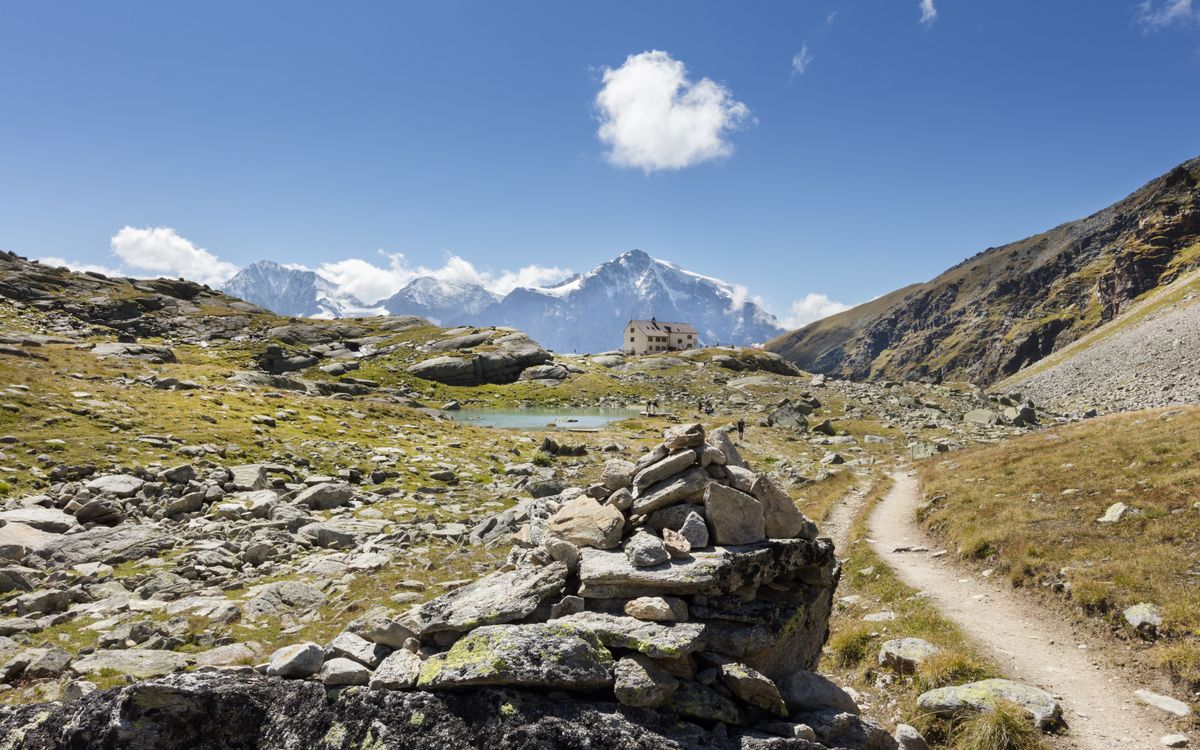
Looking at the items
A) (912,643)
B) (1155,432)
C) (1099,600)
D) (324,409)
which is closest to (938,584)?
(1099,600)

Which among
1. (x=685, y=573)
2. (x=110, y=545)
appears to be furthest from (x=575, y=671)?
(x=110, y=545)

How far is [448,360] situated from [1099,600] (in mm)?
134974

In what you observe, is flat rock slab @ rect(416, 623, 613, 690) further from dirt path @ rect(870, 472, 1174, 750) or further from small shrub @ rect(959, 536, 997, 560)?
small shrub @ rect(959, 536, 997, 560)

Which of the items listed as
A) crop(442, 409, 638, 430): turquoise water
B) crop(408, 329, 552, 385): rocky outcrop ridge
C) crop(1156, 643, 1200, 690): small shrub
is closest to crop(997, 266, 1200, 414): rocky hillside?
crop(442, 409, 638, 430): turquoise water

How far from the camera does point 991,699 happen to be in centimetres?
1205

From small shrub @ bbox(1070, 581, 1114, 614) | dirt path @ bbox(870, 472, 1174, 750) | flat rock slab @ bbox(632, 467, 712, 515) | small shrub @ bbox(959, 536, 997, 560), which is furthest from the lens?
small shrub @ bbox(959, 536, 997, 560)

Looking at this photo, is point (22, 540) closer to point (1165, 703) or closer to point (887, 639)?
point (887, 639)

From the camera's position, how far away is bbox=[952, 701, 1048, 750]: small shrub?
10906 millimetres

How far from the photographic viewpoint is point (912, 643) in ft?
50.2

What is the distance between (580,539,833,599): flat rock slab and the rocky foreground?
0.04 m

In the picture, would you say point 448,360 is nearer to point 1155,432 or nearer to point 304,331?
point 304,331

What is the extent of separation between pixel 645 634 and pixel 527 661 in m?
2.18

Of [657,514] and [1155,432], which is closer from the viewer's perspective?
[657,514]

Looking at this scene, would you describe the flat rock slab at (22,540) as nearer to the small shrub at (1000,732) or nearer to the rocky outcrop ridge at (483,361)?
the small shrub at (1000,732)
